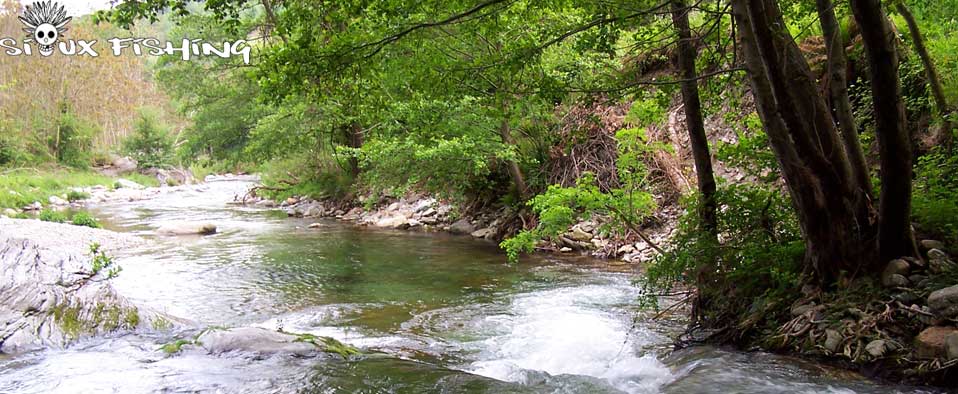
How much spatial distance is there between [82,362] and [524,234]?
482 centimetres

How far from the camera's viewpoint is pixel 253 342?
566 centimetres

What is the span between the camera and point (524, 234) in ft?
26.7

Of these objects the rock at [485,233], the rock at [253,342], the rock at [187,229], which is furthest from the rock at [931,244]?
the rock at [187,229]

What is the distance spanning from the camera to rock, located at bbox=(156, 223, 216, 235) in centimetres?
1571

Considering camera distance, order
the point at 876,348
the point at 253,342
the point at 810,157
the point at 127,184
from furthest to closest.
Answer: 1. the point at 127,184
2. the point at 253,342
3. the point at 810,157
4. the point at 876,348

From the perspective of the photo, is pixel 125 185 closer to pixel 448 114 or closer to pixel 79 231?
pixel 79 231

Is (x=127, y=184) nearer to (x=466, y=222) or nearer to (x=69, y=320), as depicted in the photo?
(x=466, y=222)

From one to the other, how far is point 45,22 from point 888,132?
123 ft

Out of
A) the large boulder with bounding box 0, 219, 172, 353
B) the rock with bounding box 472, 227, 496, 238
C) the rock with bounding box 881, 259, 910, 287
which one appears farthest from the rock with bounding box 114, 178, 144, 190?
the rock with bounding box 881, 259, 910, 287

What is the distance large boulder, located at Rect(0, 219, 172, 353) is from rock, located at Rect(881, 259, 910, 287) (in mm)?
6502

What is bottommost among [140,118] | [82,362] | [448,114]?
[82,362]

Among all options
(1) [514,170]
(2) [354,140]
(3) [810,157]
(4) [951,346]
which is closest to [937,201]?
(3) [810,157]

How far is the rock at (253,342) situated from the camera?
→ 5.53 metres

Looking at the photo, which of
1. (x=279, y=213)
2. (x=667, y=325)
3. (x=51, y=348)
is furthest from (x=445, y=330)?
(x=279, y=213)
